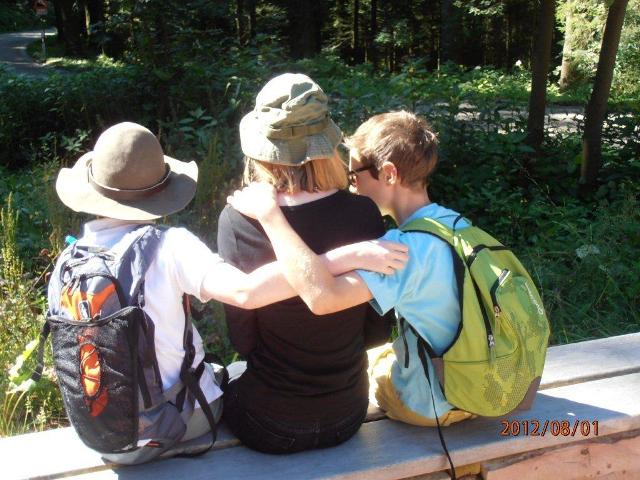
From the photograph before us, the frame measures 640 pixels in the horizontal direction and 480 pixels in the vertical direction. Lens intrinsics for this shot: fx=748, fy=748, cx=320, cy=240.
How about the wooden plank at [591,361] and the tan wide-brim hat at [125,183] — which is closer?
the tan wide-brim hat at [125,183]

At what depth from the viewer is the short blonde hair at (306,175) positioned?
2146 mm

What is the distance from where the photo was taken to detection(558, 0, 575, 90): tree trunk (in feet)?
54.1

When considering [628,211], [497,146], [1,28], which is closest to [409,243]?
[628,211]

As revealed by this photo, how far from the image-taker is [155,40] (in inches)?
290

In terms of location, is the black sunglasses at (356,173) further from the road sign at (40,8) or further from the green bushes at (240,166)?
the road sign at (40,8)

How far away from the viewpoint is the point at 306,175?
216cm

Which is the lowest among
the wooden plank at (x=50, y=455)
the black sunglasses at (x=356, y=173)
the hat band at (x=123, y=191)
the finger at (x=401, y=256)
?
the wooden plank at (x=50, y=455)

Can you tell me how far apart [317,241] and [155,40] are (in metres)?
5.78

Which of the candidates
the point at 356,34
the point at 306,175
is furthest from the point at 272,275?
the point at 356,34

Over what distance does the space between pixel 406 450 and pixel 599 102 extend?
507cm

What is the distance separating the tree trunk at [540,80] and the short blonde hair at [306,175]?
16.8 feet

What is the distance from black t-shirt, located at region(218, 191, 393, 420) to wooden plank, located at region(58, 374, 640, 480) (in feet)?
0.47
